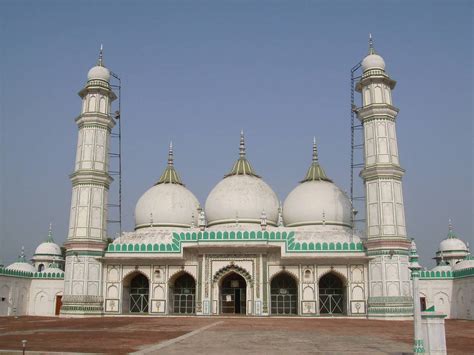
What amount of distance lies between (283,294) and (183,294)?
21.5 feet

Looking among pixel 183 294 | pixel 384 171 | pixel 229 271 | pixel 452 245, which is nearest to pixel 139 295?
pixel 183 294

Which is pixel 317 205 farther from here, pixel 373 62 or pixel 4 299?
pixel 4 299

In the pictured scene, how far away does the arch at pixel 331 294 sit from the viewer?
108 ft

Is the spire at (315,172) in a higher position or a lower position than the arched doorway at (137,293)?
higher

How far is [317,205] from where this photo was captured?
3634cm

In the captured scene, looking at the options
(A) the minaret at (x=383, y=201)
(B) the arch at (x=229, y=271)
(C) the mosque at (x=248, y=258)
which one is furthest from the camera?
(B) the arch at (x=229, y=271)

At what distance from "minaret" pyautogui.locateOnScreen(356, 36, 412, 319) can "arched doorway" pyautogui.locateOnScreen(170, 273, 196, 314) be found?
450 inches

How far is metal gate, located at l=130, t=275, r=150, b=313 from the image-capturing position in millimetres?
34375

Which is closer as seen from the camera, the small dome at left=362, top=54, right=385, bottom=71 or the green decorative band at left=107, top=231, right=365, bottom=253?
the green decorative band at left=107, top=231, right=365, bottom=253

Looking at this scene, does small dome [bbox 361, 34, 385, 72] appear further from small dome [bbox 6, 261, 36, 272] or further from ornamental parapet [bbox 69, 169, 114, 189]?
small dome [bbox 6, 261, 36, 272]

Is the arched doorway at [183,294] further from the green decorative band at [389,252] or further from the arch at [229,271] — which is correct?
the green decorative band at [389,252]

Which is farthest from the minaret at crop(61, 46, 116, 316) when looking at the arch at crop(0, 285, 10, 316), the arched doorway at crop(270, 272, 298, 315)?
the arched doorway at crop(270, 272, 298, 315)

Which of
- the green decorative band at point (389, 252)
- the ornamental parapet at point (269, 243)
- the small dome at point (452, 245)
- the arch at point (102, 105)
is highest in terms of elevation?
the arch at point (102, 105)

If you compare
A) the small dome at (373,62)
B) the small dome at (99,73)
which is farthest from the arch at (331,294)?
the small dome at (99,73)
